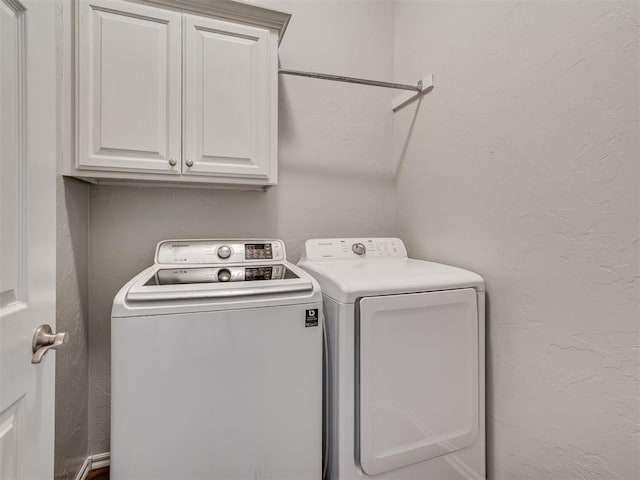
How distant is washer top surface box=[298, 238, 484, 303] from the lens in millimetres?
1233

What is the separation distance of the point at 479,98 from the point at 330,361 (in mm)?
1295

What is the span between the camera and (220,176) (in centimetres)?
151

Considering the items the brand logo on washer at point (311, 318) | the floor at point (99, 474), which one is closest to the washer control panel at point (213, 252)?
the brand logo on washer at point (311, 318)

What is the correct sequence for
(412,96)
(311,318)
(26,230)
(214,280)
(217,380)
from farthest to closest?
1. (412,96)
2. (214,280)
3. (311,318)
4. (217,380)
5. (26,230)

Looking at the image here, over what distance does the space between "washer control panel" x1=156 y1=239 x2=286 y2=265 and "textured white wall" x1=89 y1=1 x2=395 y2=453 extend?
0.20m

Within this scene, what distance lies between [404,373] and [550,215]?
0.78 metres

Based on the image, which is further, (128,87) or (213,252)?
(213,252)

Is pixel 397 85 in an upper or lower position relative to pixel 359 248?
upper

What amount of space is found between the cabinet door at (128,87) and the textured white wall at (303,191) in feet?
1.16

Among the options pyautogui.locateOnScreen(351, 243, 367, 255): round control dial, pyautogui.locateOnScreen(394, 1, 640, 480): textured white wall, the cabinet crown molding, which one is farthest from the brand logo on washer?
the cabinet crown molding

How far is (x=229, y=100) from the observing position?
150 cm

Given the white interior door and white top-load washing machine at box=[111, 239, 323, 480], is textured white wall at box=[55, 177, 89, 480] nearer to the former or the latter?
white top-load washing machine at box=[111, 239, 323, 480]

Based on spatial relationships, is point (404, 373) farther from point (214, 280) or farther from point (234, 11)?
point (234, 11)

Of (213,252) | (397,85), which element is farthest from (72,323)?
(397,85)
